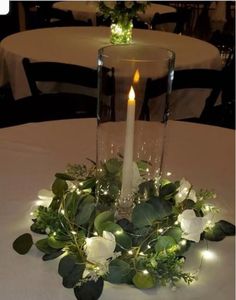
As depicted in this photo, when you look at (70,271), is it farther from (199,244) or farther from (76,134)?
(76,134)

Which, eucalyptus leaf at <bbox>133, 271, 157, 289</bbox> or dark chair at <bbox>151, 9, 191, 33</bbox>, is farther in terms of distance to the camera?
dark chair at <bbox>151, 9, 191, 33</bbox>

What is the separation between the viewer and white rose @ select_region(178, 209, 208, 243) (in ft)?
2.44

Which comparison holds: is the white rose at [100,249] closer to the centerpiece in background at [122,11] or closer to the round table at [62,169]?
the round table at [62,169]

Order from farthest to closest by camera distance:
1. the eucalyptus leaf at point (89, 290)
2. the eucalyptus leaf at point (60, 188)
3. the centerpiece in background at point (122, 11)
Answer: the centerpiece in background at point (122, 11), the eucalyptus leaf at point (60, 188), the eucalyptus leaf at point (89, 290)

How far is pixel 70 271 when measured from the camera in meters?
0.68

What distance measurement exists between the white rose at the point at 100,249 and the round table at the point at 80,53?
5.32 ft

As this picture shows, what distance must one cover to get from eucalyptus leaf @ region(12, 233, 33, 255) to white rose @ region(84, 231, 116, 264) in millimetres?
117

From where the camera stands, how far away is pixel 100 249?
68 centimetres

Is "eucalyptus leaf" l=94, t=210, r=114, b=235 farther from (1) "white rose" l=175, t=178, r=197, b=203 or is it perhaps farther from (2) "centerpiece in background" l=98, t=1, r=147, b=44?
(2) "centerpiece in background" l=98, t=1, r=147, b=44

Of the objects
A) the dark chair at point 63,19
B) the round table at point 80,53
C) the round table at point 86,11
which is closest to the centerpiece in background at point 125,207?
the round table at point 80,53

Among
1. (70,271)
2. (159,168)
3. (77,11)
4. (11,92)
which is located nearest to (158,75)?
(159,168)

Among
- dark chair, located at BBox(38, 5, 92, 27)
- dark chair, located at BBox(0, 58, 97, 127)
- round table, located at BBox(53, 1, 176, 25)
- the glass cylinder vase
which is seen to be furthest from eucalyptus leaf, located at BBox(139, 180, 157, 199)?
round table, located at BBox(53, 1, 176, 25)

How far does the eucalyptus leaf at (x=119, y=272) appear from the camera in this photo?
26.8 inches

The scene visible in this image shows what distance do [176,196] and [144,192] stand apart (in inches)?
2.3
